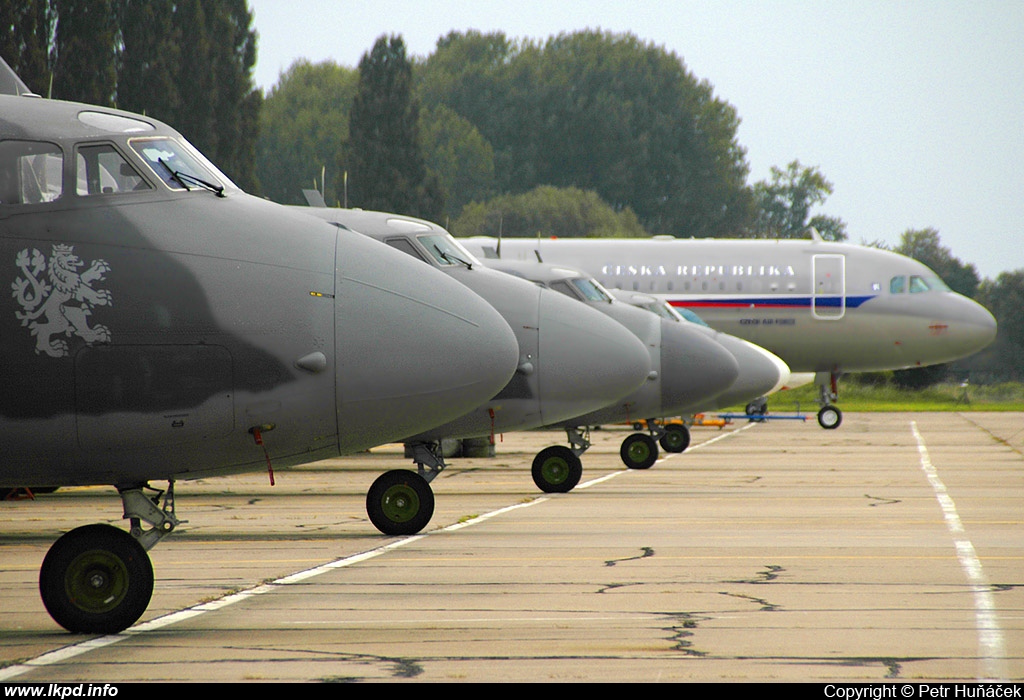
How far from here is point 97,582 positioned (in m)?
8.36

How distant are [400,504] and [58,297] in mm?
5869

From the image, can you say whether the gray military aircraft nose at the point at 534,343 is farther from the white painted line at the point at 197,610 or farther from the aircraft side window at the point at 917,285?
the aircraft side window at the point at 917,285

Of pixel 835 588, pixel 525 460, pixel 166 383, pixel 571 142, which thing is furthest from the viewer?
pixel 571 142

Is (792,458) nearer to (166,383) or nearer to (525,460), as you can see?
(525,460)

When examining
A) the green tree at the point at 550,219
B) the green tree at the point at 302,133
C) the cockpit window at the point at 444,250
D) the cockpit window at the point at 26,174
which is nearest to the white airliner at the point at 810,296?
the cockpit window at the point at 444,250

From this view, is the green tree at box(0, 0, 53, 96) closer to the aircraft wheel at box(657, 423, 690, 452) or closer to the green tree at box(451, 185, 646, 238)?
the aircraft wheel at box(657, 423, 690, 452)

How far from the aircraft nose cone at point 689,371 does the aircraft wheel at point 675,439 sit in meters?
6.33

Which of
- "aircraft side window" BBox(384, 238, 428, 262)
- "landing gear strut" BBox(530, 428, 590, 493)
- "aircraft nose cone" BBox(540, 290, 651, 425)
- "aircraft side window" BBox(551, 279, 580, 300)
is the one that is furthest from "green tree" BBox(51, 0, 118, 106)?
"aircraft nose cone" BBox(540, 290, 651, 425)

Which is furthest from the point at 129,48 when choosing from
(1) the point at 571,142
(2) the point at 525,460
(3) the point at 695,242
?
(1) the point at 571,142

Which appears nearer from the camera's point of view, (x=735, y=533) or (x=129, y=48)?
(x=735, y=533)

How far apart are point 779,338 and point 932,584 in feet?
96.6

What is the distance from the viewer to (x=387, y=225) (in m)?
16.1

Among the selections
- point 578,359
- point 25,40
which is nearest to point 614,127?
point 25,40

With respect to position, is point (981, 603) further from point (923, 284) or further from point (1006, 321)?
point (1006, 321)
